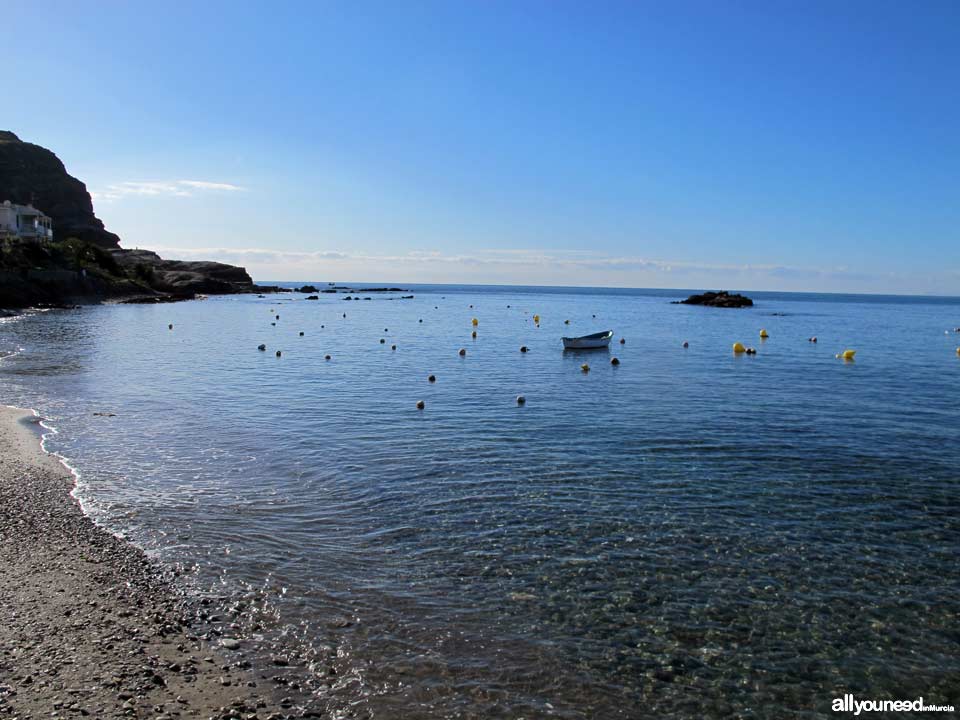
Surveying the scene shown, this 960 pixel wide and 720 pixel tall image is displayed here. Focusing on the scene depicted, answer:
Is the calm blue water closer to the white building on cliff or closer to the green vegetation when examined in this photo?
the green vegetation

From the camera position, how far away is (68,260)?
9125 centimetres

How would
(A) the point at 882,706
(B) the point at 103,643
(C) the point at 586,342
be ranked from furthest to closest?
(C) the point at 586,342
(B) the point at 103,643
(A) the point at 882,706

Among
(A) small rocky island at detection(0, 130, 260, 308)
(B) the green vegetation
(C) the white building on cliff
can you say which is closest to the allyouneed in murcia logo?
(A) small rocky island at detection(0, 130, 260, 308)

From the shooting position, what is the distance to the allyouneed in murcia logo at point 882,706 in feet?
Answer: 25.5

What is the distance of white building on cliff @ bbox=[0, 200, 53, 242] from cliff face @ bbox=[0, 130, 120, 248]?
30398 mm

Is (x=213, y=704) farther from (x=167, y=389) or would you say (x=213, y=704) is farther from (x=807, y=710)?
(x=167, y=389)

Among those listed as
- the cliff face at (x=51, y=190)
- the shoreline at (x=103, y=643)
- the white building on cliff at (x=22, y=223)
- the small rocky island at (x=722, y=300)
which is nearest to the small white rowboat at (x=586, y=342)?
the shoreline at (x=103, y=643)

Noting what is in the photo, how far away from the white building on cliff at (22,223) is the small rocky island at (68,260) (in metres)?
0.33

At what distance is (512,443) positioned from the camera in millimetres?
20188

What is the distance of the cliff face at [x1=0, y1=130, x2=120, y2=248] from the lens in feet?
456

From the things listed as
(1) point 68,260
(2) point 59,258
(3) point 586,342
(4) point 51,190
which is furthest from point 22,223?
(3) point 586,342

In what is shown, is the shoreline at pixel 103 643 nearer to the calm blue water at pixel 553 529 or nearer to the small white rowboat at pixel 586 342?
the calm blue water at pixel 553 529

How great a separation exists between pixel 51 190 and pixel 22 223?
52.3 meters

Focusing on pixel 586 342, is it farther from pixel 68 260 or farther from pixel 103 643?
pixel 68 260
